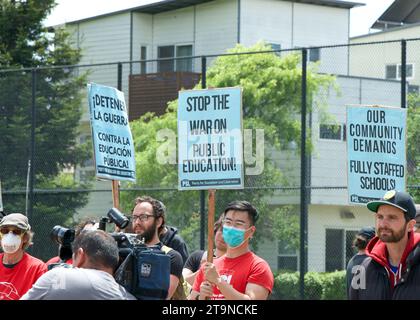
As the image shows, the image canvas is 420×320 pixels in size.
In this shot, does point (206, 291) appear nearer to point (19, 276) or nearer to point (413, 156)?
point (19, 276)

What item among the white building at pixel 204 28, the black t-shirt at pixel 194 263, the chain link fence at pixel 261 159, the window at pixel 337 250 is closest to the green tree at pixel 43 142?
the chain link fence at pixel 261 159

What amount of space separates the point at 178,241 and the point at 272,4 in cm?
2913

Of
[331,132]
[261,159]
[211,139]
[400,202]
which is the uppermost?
[331,132]

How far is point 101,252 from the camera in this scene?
6449 millimetres

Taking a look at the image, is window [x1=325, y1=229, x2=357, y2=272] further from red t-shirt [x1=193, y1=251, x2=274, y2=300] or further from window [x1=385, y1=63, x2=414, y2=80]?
red t-shirt [x1=193, y1=251, x2=274, y2=300]

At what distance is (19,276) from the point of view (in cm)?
954

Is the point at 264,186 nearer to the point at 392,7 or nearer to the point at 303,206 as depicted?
the point at 303,206

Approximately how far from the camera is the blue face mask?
8742 millimetres

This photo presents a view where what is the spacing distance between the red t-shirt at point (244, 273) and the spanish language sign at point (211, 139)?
5.47ft

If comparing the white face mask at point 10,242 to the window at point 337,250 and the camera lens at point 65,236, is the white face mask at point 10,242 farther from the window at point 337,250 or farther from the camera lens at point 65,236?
the window at point 337,250

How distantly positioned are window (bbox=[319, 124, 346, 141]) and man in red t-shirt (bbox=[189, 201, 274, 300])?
10.6m

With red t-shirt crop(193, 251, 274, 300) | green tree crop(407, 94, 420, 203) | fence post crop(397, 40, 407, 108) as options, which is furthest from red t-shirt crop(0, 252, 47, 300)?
fence post crop(397, 40, 407, 108)

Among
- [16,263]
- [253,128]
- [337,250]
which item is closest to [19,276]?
[16,263]

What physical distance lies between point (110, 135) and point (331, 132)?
25.5ft
